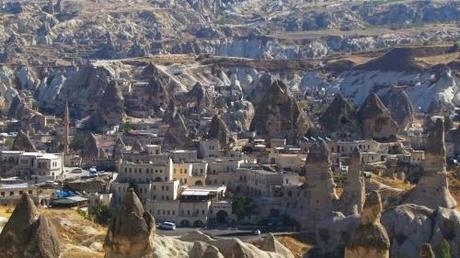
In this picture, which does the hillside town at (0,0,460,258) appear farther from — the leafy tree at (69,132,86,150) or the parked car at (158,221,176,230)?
the leafy tree at (69,132,86,150)

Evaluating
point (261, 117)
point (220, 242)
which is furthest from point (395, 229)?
point (261, 117)

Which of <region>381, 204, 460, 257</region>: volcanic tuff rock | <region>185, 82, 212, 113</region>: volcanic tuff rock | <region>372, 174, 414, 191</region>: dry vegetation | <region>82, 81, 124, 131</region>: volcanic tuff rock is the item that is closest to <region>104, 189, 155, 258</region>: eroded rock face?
<region>381, 204, 460, 257</region>: volcanic tuff rock

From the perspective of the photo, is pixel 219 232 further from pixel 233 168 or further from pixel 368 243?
pixel 368 243

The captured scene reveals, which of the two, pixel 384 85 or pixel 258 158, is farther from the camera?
pixel 384 85

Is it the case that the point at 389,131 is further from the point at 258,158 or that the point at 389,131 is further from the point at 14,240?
the point at 14,240

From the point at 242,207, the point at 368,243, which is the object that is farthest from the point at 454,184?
the point at 368,243
